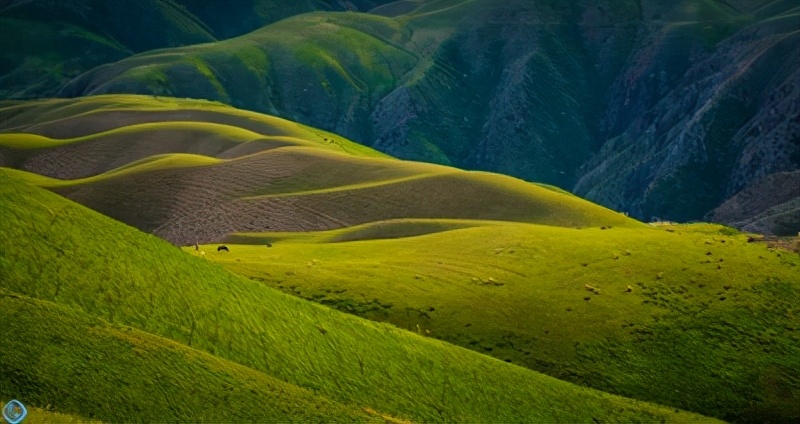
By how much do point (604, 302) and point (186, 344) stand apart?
3697cm

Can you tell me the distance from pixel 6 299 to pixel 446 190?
86.5 meters

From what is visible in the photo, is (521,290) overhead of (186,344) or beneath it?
overhead

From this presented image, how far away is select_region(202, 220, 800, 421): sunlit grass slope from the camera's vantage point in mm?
55969

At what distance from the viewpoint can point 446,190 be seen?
118 metres

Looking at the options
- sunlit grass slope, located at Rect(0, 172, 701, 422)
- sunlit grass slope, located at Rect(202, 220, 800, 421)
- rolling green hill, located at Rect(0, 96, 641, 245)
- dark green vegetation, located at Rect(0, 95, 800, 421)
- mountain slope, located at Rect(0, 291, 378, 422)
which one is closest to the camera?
mountain slope, located at Rect(0, 291, 378, 422)

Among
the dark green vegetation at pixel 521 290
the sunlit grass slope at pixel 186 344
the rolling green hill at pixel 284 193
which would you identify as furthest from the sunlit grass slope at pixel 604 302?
the rolling green hill at pixel 284 193

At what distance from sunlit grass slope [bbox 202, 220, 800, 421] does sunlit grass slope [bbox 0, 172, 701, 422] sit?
→ 4.75m

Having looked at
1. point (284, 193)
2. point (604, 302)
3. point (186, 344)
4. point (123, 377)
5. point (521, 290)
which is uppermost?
point (604, 302)

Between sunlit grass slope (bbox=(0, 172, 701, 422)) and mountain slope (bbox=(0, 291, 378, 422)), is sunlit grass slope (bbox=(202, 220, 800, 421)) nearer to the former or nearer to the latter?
sunlit grass slope (bbox=(0, 172, 701, 422))

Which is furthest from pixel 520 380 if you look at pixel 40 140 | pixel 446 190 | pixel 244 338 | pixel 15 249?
pixel 40 140

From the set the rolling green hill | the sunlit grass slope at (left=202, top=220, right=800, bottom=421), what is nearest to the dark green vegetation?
the sunlit grass slope at (left=202, top=220, right=800, bottom=421)

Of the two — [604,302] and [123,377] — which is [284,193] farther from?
[123,377]

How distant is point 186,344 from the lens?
39.8 meters

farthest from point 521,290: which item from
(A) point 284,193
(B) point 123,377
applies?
(A) point 284,193
